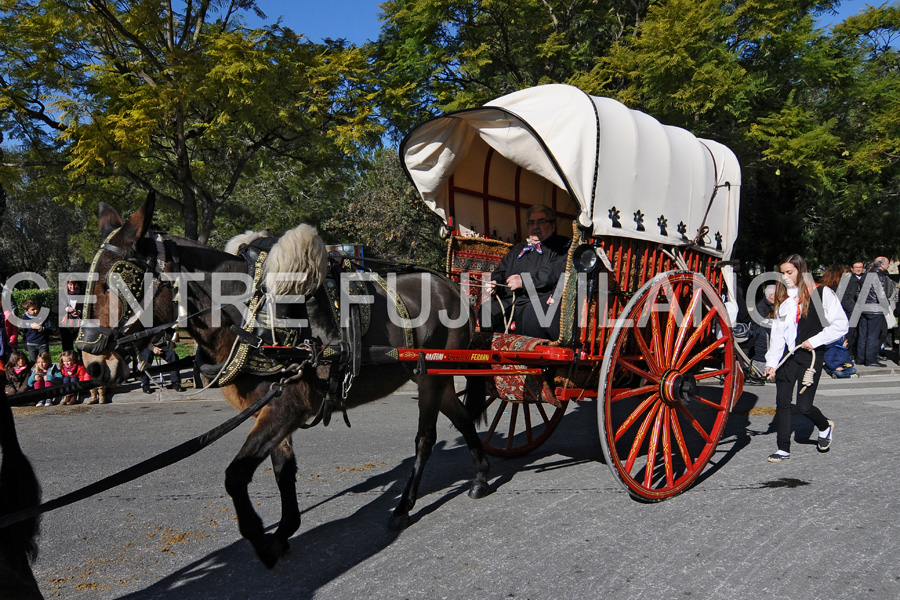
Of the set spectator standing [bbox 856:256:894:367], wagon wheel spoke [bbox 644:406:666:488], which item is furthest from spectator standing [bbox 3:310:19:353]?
spectator standing [bbox 856:256:894:367]

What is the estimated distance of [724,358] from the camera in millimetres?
5426

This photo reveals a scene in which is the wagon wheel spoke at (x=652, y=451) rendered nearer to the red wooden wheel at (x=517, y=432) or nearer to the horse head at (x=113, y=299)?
the red wooden wheel at (x=517, y=432)

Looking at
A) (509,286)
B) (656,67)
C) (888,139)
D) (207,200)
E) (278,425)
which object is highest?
(656,67)

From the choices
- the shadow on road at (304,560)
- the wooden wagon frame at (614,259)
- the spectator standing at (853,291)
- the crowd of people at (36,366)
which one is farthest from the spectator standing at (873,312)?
the crowd of people at (36,366)

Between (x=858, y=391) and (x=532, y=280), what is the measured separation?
661 centimetres

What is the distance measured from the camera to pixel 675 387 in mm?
4871

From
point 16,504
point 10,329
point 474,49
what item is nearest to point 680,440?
point 16,504

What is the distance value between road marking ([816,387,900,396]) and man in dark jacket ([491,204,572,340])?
573 centimetres

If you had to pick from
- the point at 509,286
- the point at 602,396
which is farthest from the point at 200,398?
the point at 602,396

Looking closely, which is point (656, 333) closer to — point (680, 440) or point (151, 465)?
point (680, 440)

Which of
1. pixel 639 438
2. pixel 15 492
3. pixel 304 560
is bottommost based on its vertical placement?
pixel 304 560

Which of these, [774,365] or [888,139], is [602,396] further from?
[888,139]

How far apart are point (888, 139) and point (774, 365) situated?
A: 8848 mm

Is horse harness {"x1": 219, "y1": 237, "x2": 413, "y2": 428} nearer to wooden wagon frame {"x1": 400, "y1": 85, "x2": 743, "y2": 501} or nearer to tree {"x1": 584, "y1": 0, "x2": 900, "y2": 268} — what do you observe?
wooden wagon frame {"x1": 400, "y1": 85, "x2": 743, "y2": 501}
